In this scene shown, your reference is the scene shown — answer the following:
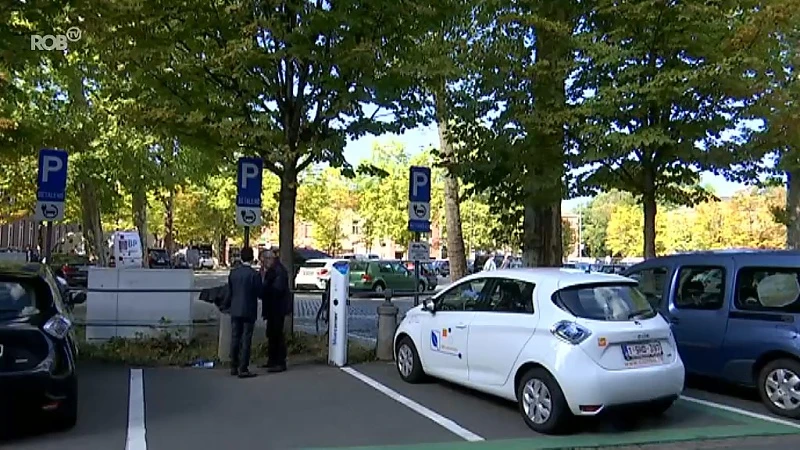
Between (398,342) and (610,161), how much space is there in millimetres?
6014

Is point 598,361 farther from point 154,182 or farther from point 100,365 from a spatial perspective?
point 154,182

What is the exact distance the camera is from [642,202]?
46.9 feet

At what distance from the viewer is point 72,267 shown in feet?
90.4

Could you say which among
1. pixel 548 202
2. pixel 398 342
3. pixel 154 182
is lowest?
pixel 398 342

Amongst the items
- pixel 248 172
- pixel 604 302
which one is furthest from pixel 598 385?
pixel 248 172

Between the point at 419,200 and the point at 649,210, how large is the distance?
4621 millimetres

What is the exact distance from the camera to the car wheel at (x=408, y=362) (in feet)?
31.1

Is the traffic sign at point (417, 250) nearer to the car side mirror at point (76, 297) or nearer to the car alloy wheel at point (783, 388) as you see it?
the car side mirror at point (76, 297)

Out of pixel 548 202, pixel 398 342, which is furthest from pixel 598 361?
pixel 548 202

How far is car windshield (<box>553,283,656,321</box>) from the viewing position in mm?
7383

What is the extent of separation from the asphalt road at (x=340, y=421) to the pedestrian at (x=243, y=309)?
0.27m

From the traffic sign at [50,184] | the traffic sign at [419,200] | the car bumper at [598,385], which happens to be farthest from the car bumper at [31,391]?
the traffic sign at [419,200]

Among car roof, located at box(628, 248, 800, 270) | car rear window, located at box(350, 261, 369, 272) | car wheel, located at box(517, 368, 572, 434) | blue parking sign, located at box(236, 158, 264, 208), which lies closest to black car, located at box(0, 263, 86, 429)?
car wheel, located at box(517, 368, 572, 434)

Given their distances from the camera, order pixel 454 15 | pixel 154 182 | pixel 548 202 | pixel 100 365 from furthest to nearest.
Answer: pixel 154 182
pixel 548 202
pixel 454 15
pixel 100 365
